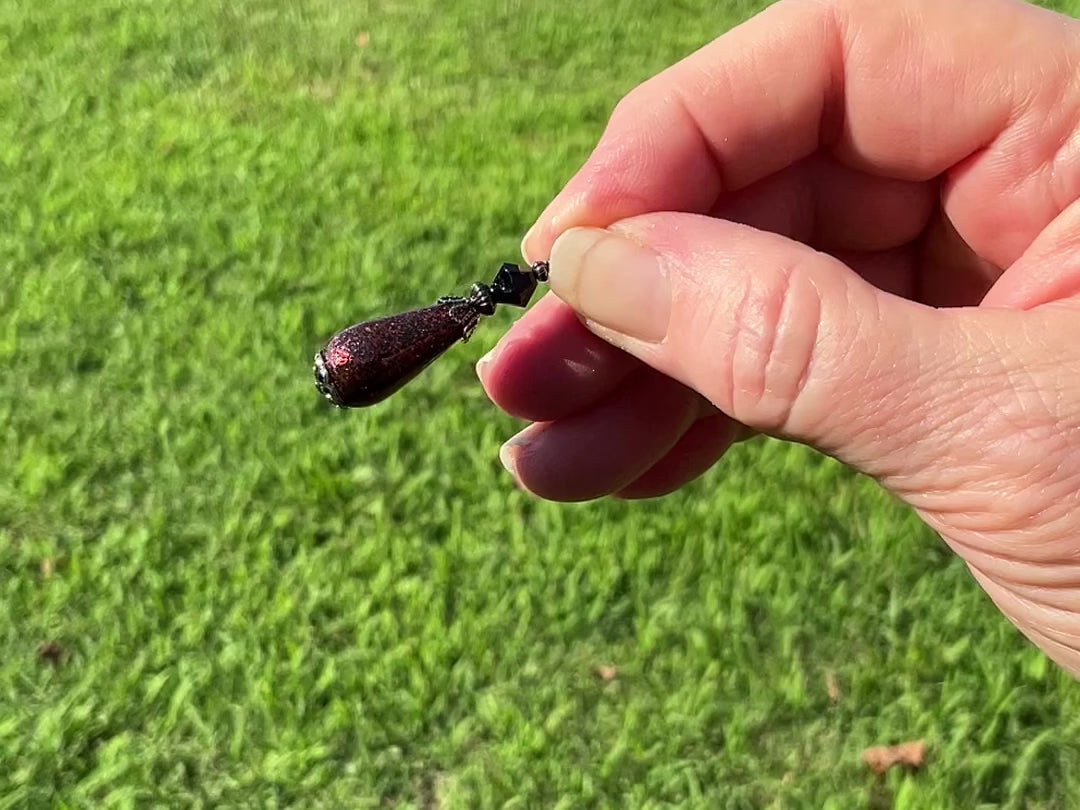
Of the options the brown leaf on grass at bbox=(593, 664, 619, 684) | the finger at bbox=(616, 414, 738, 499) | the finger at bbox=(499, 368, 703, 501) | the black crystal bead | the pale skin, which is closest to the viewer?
the pale skin

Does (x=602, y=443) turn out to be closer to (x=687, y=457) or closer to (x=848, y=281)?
(x=687, y=457)

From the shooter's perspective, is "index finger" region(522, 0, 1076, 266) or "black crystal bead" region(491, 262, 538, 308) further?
"index finger" region(522, 0, 1076, 266)

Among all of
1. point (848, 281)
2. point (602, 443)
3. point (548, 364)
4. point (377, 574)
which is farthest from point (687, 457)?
point (848, 281)

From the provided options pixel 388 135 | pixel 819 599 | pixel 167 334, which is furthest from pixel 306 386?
pixel 819 599

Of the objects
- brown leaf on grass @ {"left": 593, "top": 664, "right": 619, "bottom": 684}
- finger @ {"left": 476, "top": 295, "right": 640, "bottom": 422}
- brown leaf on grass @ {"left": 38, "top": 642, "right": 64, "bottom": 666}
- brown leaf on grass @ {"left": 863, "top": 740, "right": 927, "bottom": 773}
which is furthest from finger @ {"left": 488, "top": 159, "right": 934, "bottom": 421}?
brown leaf on grass @ {"left": 38, "top": 642, "right": 64, "bottom": 666}

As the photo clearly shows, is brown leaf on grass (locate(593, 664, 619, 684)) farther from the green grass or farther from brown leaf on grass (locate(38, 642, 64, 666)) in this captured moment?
brown leaf on grass (locate(38, 642, 64, 666))

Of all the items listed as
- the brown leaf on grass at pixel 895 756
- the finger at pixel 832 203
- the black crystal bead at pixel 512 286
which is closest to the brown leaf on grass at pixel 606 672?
the brown leaf on grass at pixel 895 756

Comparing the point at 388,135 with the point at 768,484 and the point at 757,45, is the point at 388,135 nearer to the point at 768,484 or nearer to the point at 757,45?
the point at 768,484
